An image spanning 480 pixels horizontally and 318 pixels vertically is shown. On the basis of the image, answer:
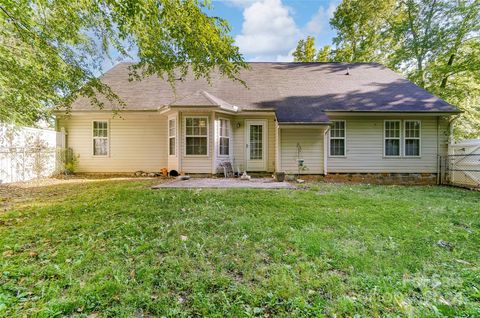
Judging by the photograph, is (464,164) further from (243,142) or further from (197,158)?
(197,158)

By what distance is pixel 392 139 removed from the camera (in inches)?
416

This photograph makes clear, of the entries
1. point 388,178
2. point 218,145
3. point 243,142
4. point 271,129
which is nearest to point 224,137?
point 218,145

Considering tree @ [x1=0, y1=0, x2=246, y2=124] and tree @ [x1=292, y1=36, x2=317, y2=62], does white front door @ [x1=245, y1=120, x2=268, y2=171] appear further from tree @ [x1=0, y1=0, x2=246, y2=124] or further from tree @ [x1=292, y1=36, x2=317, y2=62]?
tree @ [x1=292, y1=36, x2=317, y2=62]

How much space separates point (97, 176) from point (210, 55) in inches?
379

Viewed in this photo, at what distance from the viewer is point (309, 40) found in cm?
2308

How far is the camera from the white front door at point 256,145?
11.0 metres

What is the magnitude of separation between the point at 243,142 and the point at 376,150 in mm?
5845

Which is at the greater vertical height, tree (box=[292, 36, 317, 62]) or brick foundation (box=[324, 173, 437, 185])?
tree (box=[292, 36, 317, 62])

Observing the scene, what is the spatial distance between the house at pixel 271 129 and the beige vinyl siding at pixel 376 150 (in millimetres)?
43

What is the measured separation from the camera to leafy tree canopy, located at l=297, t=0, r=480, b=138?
46.9 feet

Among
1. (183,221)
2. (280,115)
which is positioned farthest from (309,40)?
(183,221)

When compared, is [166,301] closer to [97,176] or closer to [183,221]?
[183,221]

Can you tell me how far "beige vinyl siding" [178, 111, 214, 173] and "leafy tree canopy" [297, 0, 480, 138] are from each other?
15003 millimetres

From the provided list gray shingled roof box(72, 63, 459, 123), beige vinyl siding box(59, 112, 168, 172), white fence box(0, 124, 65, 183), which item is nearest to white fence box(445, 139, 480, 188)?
gray shingled roof box(72, 63, 459, 123)
